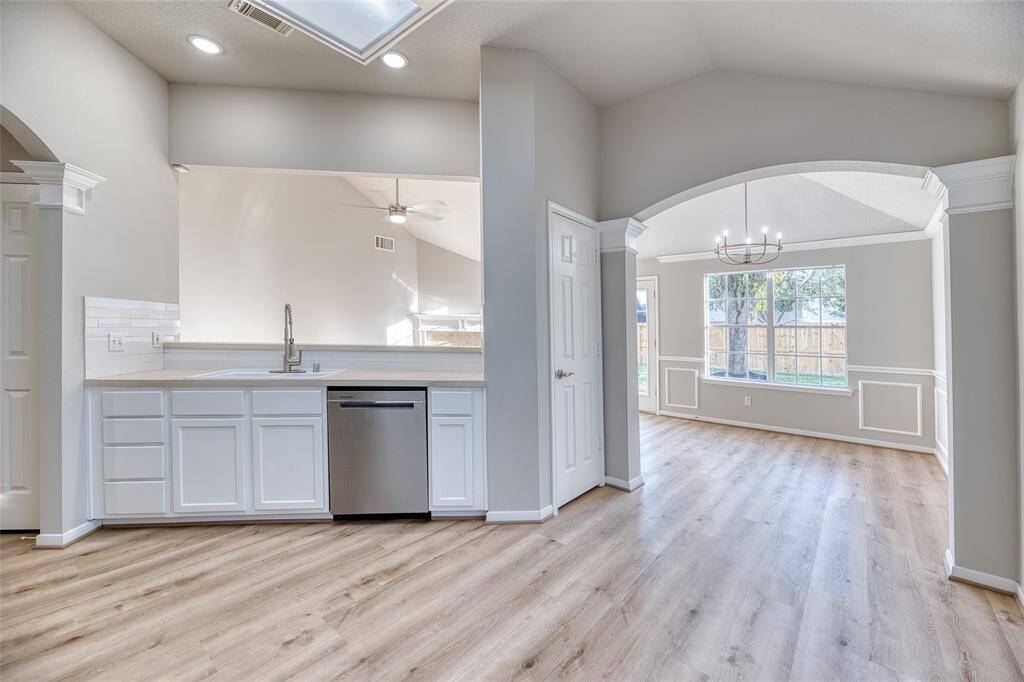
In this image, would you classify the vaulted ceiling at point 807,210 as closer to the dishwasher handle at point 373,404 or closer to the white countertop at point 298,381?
the white countertop at point 298,381

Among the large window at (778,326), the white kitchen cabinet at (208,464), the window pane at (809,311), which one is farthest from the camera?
the window pane at (809,311)

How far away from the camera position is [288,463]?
2686mm

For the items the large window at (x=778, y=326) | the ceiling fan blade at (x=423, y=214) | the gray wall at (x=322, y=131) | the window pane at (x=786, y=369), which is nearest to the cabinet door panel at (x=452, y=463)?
the gray wall at (x=322, y=131)

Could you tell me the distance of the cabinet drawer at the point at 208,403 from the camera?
2613 millimetres

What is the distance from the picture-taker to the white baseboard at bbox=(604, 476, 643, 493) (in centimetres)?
333

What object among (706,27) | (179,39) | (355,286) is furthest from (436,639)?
(355,286)

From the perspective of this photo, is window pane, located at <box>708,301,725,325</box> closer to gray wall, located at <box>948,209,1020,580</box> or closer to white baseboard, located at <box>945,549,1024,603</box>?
gray wall, located at <box>948,209,1020,580</box>

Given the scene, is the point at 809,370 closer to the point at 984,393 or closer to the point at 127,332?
the point at 984,393

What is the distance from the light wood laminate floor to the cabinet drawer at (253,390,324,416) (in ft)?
2.36

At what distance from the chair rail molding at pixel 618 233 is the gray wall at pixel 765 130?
75 mm

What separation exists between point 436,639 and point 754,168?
3.07 metres

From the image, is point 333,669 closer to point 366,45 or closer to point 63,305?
point 63,305

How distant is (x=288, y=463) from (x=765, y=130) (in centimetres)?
359

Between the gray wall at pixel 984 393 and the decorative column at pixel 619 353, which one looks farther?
the decorative column at pixel 619 353
